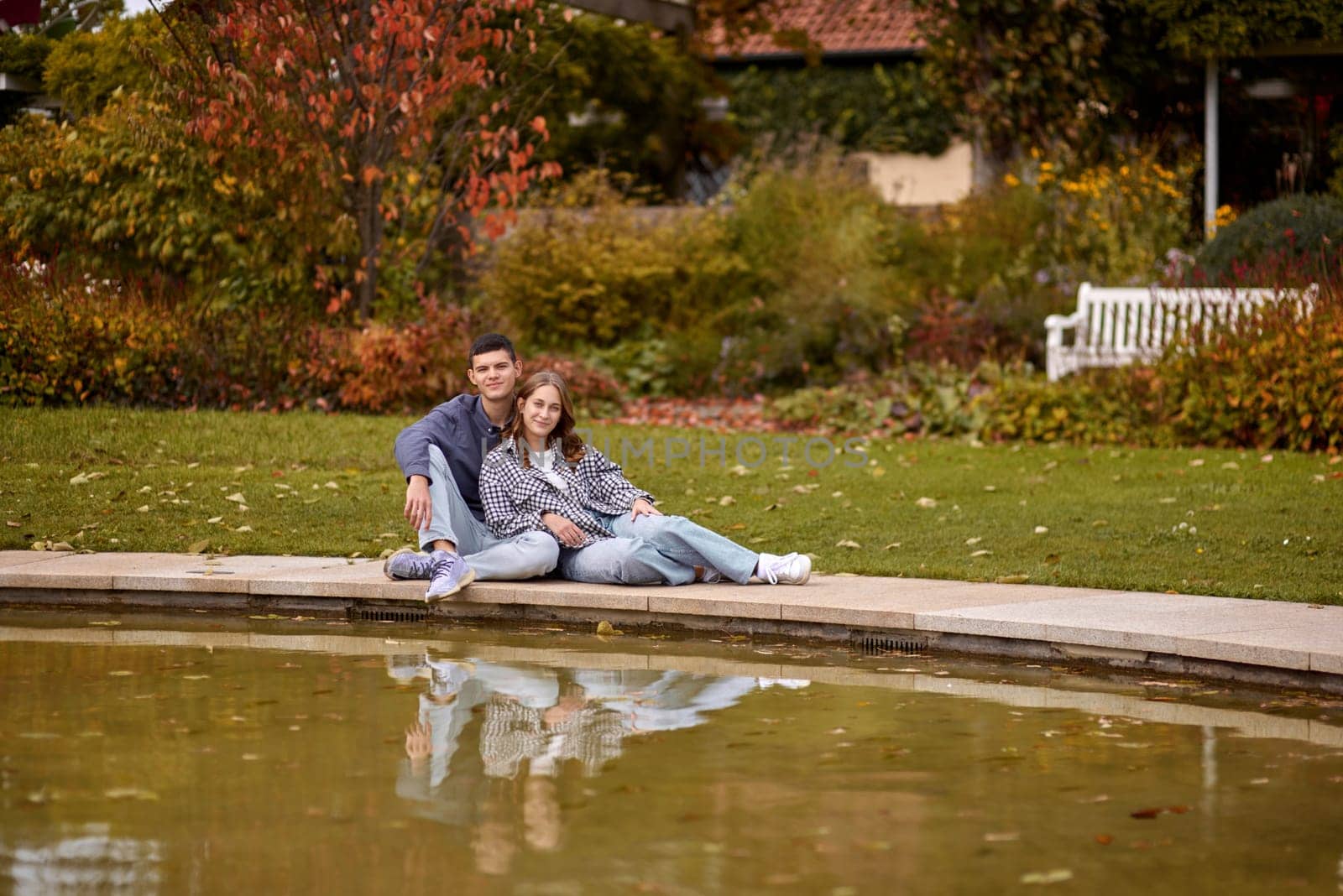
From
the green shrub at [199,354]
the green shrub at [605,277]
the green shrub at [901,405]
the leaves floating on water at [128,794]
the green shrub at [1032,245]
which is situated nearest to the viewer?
the leaves floating on water at [128,794]

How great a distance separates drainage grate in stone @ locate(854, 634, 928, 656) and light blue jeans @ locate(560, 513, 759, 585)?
69 cm

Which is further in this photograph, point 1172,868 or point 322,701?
point 322,701

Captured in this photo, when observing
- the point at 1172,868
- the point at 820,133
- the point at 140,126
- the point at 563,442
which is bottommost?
the point at 1172,868

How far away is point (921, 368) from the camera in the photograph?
13.0 meters

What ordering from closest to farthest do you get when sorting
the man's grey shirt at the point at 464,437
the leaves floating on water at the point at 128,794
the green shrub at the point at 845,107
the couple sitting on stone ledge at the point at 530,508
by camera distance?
the leaves floating on water at the point at 128,794, the couple sitting on stone ledge at the point at 530,508, the man's grey shirt at the point at 464,437, the green shrub at the point at 845,107

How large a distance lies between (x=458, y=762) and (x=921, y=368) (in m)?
9.27

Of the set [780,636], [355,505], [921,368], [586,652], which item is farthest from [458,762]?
[921,368]

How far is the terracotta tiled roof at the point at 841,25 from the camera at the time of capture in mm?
24406

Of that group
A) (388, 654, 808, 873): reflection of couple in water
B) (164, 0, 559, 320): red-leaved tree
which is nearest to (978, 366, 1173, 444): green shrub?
(164, 0, 559, 320): red-leaved tree

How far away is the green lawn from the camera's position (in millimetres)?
7000

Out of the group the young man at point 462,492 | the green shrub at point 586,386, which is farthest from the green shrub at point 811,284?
the young man at point 462,492

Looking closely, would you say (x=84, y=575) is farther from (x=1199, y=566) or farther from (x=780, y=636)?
(x=1199, y=566)

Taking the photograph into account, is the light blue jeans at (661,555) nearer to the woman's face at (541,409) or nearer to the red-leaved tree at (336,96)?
the woman's face at (541,409)

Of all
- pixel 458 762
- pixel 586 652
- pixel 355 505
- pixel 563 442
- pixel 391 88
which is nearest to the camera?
pixel 458 762
